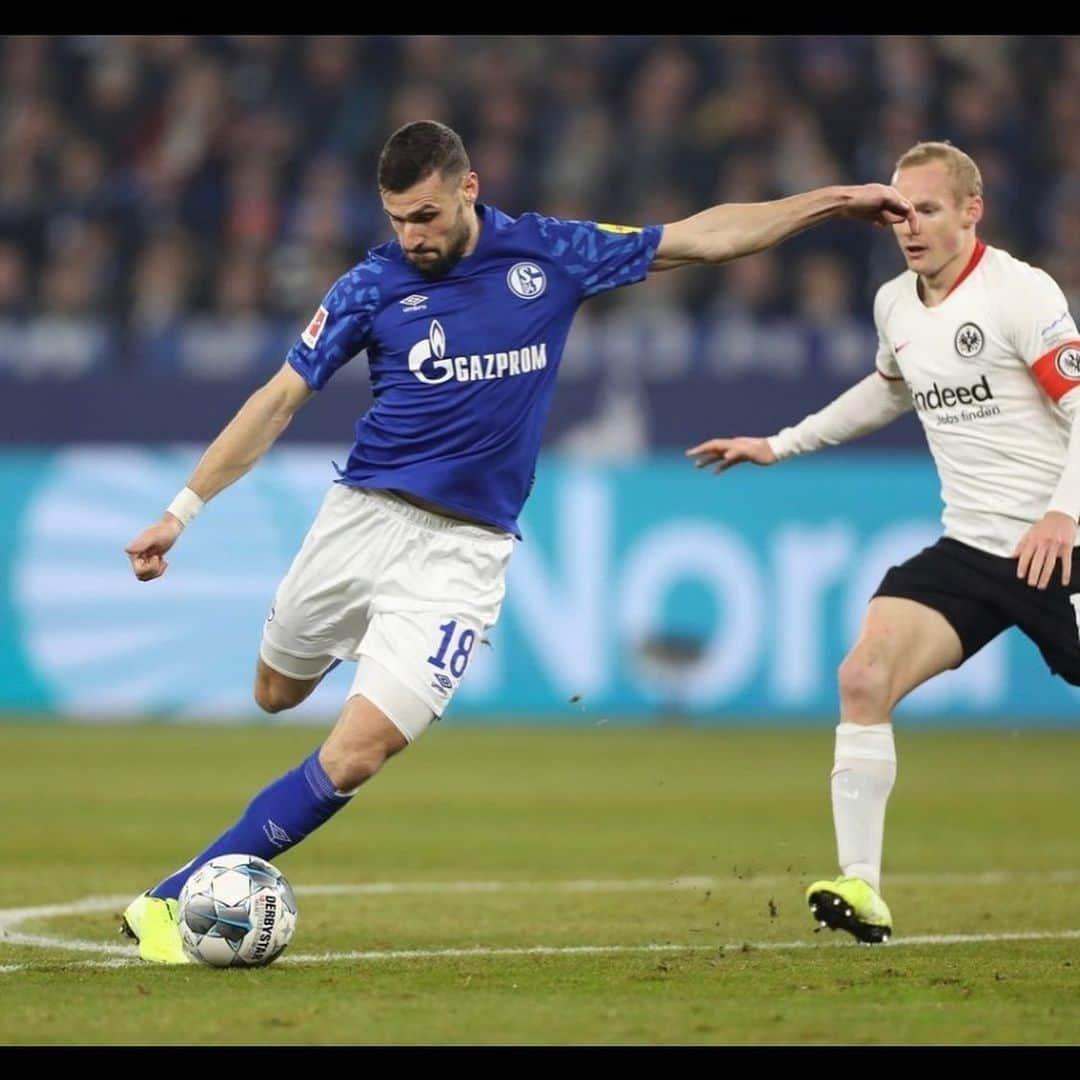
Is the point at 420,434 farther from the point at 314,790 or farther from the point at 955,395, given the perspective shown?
the point at 955,395

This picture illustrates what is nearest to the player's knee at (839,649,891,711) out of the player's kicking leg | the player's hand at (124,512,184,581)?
the player's kicking leg

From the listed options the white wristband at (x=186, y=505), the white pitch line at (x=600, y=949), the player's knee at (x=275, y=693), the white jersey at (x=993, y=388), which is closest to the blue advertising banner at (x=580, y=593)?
the player's knee at (x=275, y=693)

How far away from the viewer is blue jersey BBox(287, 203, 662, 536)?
6.32 metres

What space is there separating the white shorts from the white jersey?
146cm

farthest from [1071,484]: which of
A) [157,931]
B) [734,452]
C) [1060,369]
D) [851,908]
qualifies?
[157,931]

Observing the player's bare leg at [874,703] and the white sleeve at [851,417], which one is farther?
the white sleeve at [851,417]

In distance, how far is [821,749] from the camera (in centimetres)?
1341

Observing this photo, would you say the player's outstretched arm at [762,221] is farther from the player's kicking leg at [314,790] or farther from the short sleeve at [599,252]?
the player's kicking leg at [314,790]

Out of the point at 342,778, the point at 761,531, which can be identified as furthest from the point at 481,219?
Answer: the point at 761,531

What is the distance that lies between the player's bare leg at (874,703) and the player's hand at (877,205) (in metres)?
1.21

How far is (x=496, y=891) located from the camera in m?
7.94

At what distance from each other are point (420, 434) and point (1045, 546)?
6.03ft

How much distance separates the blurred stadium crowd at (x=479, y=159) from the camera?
54.5 feet
